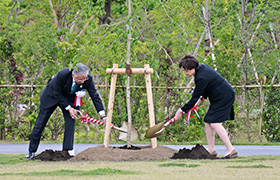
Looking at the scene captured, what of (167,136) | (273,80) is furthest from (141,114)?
(273,80)

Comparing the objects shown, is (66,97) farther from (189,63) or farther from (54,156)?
(189,63)

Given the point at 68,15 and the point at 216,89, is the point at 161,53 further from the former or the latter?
the point at 216,89

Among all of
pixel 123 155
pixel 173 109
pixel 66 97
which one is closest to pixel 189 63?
pixel 123 155

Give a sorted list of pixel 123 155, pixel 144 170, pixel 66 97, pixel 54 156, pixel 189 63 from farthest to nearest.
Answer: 1. pixel 66 97
2. pixel 54 156
3. pixel 123 155
4. pixel 189 63
5. pixel 144 170

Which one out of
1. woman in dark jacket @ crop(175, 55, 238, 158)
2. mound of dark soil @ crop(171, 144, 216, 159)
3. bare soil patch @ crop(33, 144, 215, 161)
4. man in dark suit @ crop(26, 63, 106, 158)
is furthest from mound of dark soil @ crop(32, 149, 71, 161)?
woman in dark jacket @ crop(175, 55, 238, 158)

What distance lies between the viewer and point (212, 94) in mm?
8727

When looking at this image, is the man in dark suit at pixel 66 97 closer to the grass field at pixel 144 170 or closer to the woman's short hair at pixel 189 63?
the grass field at pixel 144 170

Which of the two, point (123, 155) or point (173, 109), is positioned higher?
point (173, 109)

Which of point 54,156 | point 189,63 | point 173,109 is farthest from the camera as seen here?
point 173,109

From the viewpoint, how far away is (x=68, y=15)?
53.5ft

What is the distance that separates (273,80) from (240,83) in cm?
88

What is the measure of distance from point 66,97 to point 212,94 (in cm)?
252

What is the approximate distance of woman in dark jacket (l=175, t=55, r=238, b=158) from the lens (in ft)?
27.8

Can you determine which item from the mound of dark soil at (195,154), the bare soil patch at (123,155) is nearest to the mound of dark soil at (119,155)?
the bare soil patch at (123,155)
